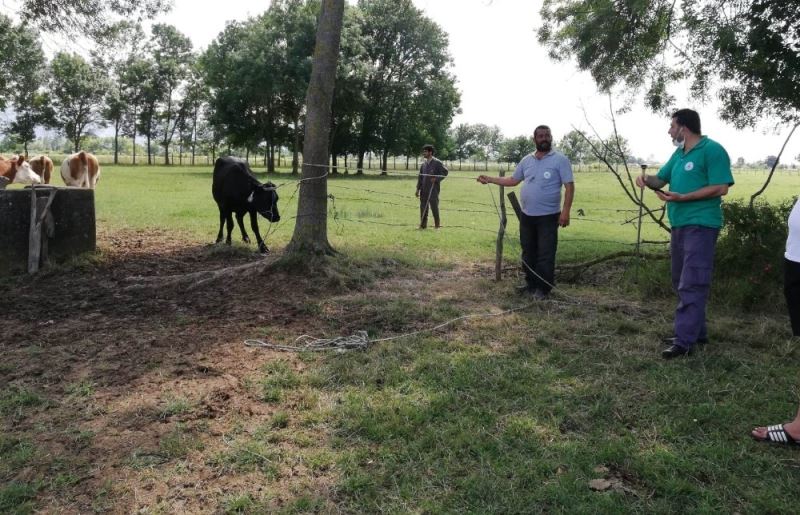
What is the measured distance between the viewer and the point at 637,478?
289cm

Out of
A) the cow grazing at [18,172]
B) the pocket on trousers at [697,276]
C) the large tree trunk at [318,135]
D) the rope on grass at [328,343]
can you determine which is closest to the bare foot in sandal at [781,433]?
the pocket on trousers at [697,276]

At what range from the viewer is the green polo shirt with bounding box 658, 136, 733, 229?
169 inches

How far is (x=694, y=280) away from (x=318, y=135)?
4.72 m

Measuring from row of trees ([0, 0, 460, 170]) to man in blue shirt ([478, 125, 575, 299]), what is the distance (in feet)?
60.7

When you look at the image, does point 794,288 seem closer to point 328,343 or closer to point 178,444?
point 328,343

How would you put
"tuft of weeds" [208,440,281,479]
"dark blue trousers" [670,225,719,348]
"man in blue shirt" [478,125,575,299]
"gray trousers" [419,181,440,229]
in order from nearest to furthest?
"tuft of weeds" [208,440,281,479] → "dark blue trousers" [670,225,719,348] → "man in blue shirt" [478,125,575,299] → "gray trousers" [419,181,440,229]

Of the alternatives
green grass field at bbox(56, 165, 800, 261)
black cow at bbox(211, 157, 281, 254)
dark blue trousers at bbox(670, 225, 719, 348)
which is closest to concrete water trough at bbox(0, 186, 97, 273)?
black cow at bbox(211, 157, 281, 254)

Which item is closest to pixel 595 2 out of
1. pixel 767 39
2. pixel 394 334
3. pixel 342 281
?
pixel 767 39

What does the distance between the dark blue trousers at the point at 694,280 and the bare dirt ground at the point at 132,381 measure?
310 centimetres

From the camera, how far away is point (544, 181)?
20.3ft

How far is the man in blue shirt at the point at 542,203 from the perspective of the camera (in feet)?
20.0

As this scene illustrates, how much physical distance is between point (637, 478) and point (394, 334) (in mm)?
2632

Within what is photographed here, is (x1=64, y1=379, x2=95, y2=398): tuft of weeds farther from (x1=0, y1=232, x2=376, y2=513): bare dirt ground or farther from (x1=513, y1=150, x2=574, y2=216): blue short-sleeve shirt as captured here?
(x1=513, y1=150, x2=574, y2=216): blue short-sleeve shirt

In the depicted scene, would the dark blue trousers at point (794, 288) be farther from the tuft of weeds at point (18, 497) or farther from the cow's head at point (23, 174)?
the cow's head at point (23, 174)
